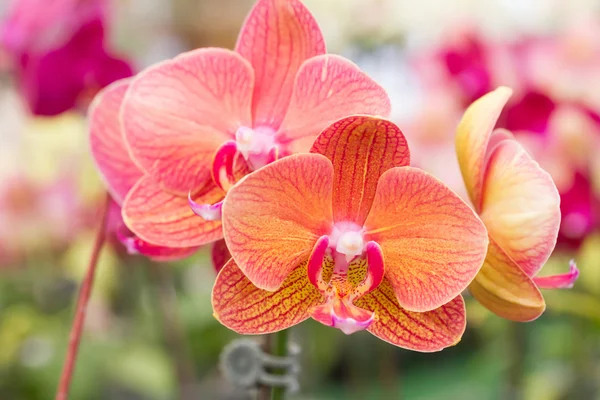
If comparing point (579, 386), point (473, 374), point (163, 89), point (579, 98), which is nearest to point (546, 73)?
point (579, 98)

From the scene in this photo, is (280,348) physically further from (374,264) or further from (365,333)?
(365,333)

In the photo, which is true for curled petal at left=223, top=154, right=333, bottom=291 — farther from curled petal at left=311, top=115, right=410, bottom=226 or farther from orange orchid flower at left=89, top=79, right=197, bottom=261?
orange orchid flower at left=89, top=79, right=197, bottom=261

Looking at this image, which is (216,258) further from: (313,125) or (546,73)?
(546,73)

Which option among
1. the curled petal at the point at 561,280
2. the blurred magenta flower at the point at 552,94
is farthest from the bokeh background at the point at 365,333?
the curled petal at the point at 561,280

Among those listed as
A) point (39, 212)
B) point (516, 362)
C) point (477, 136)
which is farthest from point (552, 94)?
point (39, 212)

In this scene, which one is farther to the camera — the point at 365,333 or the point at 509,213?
the point at 365,333
